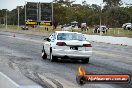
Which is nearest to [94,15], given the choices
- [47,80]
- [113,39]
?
[113,39]

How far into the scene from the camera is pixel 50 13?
309 ft

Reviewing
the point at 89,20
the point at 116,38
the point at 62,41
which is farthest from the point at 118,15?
the point at 62,41

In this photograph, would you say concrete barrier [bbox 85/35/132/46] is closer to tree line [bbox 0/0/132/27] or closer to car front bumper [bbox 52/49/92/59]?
car front bumper [bbox 52/49/92/59]

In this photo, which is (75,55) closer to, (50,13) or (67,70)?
(67,70)

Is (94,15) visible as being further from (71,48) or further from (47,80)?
(47,80)

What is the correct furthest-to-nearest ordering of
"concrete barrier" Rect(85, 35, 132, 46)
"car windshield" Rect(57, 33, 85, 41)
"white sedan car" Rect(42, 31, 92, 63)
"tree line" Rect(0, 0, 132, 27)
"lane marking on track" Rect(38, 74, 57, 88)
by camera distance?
"tree line" Rect(0, 0, 132, 27) → "concrete barrier" Rect(85, 35, 132, 46) → "car windshield" Rect(57, 33, 85, 41) → "white sedan car" Rect(42, 31, 92, 63) → "lane marking on track" Rect(38, 74, 57, 88)

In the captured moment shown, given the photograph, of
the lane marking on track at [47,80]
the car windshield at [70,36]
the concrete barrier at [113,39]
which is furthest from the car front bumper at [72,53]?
the concrete barrier at [113,39]

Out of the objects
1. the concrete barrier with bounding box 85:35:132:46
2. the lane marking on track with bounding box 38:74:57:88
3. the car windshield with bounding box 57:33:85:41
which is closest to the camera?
the lane marking on track with bounding box 38:74:57:88

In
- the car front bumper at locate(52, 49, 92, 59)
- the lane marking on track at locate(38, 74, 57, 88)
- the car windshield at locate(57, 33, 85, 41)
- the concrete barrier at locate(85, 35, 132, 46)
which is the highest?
the car windshield at locate(57, 33, 85, 41)

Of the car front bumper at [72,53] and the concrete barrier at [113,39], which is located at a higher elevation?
the car front bumper at [72,53]

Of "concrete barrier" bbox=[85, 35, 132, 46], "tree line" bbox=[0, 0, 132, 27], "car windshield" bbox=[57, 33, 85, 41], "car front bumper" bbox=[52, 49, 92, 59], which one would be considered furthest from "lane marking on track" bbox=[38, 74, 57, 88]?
"tree line" bbox=[0, 0, 132, 27]

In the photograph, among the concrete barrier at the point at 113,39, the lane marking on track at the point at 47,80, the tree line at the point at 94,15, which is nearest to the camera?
the lane marking on track at the point at 47,80

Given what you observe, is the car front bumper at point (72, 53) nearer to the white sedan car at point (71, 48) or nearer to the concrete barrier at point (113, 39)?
the white sedan car at point (71, 48)

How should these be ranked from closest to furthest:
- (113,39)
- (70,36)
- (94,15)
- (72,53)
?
(72,53) → (70,36) → (113,39) → (94,15)
